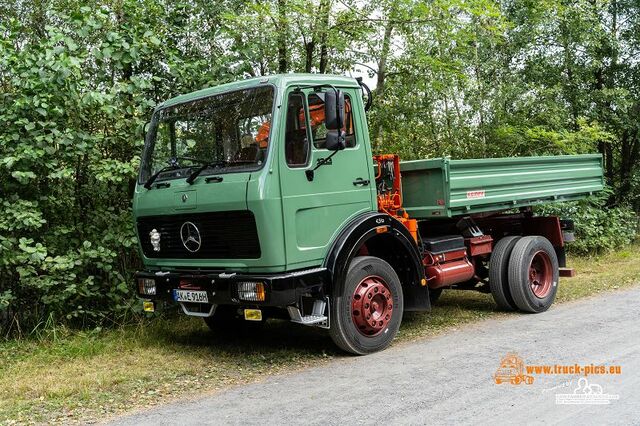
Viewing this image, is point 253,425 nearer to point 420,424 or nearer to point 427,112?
point 420,424

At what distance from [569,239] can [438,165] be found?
3189 millimetres

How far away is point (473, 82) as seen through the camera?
13.2m

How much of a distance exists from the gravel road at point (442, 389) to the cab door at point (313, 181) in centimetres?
112

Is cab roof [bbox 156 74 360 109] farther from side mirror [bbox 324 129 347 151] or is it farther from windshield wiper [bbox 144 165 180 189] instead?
windshield wiper [bbox 144 165 180 189]

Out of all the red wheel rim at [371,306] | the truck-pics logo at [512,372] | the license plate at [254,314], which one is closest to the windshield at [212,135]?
the license plate at [254,314]

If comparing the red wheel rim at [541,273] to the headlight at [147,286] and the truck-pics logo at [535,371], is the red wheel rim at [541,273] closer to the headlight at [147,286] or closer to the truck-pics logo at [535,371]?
the truck-pics logo at [535,371]

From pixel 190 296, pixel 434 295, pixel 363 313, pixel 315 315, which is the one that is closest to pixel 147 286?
pixel 190 296

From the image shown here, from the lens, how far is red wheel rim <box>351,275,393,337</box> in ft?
20.0

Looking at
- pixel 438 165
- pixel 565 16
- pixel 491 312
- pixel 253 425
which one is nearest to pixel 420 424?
pixel 253 425

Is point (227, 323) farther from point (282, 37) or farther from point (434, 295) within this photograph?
point (282, 37)

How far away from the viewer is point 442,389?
4.82 metres

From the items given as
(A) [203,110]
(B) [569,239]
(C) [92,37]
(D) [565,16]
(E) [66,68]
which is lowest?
(B) [569,239]

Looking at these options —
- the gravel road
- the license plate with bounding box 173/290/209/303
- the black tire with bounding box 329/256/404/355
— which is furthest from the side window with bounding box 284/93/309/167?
the gravel road

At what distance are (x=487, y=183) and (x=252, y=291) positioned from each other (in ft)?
11.1
